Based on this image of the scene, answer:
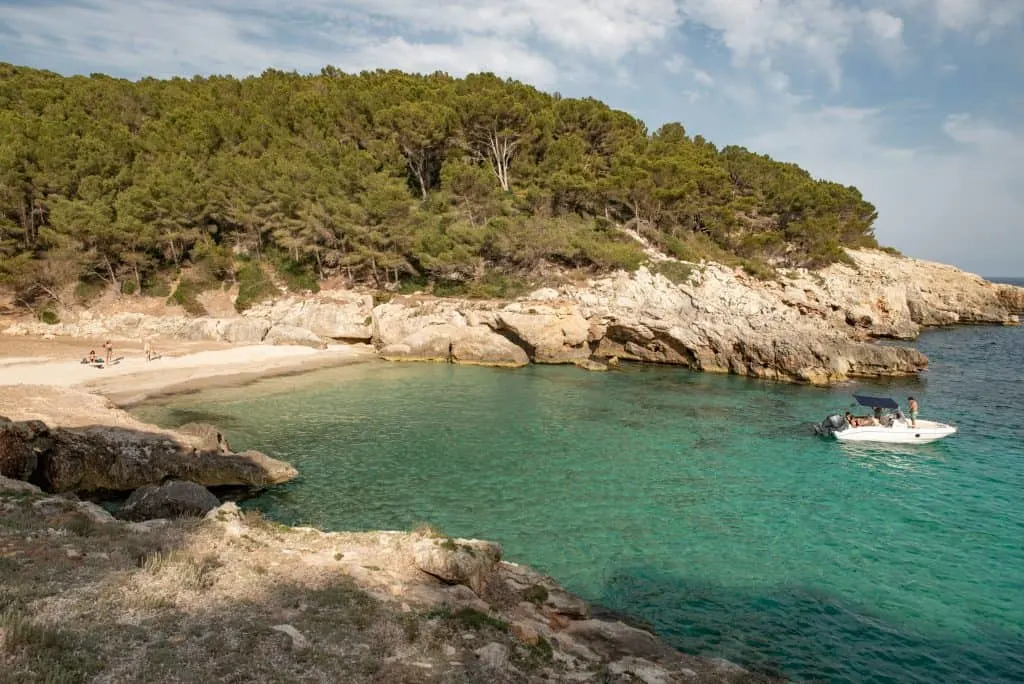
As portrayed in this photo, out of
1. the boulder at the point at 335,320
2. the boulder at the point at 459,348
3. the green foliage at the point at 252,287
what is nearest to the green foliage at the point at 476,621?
the boulder at the point at 459,348

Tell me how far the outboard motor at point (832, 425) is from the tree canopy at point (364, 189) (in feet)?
74.3

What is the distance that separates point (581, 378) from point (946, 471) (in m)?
18.1

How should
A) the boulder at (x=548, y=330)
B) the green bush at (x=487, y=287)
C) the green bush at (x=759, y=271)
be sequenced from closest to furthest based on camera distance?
the boulder at (x=548, y=330), the green bush at (x=487, y=287), the green bush at (x=759, y=271)

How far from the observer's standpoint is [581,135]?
58.5 m

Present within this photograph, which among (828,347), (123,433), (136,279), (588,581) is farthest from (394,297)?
(588,581)

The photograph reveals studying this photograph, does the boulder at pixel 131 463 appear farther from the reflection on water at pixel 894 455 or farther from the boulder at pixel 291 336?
the boulder at pixel 291 336

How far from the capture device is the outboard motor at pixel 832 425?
71.5ft

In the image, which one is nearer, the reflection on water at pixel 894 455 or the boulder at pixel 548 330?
the reflection on water at pixel 894 455

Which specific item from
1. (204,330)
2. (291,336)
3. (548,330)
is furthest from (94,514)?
(204,330)

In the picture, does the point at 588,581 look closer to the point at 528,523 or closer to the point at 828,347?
the point at 528,523

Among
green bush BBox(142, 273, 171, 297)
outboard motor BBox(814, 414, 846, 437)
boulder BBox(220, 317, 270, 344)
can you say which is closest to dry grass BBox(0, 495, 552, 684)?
outboard motor BBox(814, 414, 846, 437)

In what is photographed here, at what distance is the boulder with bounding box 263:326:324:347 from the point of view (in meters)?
40.0

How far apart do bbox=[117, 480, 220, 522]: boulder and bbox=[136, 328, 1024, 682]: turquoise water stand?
2.91 m

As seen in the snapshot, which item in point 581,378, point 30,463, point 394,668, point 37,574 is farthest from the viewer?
point 581,378
